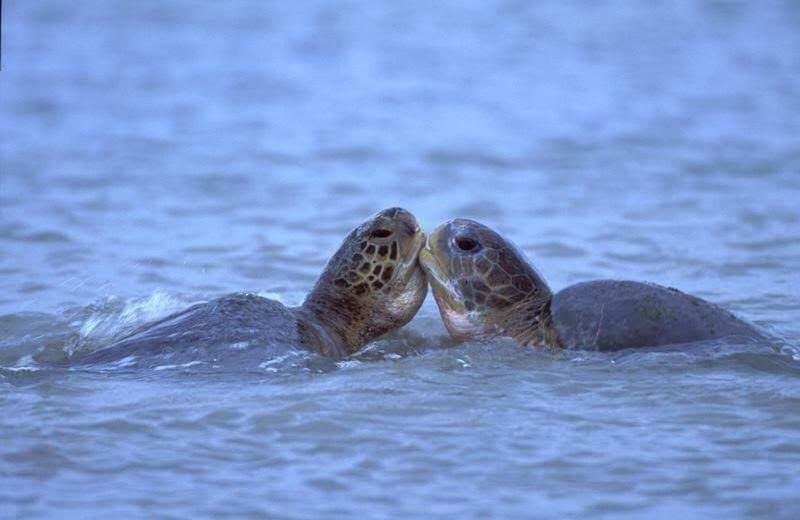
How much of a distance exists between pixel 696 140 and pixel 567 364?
23.0 feet

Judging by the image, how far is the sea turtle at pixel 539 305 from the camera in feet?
19.7

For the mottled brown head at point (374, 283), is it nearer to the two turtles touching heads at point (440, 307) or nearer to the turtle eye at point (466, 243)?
the two turtles touching heads at point (440, 307)

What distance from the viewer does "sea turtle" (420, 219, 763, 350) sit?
6016 millimetres

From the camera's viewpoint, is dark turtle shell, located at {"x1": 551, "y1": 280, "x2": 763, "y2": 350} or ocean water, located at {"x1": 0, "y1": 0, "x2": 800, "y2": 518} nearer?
ocean water, located at {"x1": 0, "y1": 0, "x2": 800, "y2": 518}

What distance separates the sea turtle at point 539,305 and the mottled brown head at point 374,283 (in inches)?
4.4

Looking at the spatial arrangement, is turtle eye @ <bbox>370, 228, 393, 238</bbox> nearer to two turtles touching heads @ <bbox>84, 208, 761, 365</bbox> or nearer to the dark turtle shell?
two turtles touching heads @ <bbox>84, 208, 761, 365</bbox>

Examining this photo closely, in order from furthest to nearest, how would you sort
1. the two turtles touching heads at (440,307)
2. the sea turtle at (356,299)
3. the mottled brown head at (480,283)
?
the mottled brown head at (480,283)
the sea turtle at (356,299)
the two turtles touching heads at (440,307)

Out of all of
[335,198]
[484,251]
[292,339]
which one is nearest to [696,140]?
A: [335,198]

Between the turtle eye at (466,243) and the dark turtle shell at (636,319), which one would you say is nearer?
the dark turtle shell at (636,319)

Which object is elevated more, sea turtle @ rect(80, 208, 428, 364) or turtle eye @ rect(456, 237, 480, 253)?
turtle eye @ rect(456, 237, 480, 253)

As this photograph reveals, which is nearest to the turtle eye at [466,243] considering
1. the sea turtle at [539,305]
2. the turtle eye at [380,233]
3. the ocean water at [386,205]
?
the sea turtle at [539,305]

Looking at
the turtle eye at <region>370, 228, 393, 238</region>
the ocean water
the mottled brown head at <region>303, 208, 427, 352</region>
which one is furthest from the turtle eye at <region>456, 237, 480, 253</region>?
the ocean water

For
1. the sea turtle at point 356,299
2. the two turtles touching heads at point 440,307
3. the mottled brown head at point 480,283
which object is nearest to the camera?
the two turtles touching heads at point 440,307

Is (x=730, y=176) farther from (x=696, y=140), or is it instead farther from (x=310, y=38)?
(x=310, y=38)
